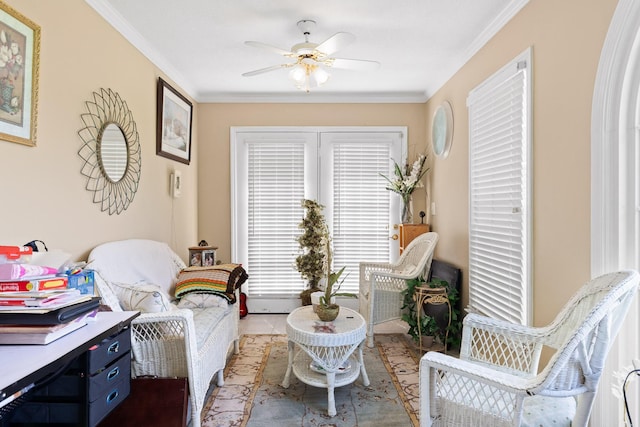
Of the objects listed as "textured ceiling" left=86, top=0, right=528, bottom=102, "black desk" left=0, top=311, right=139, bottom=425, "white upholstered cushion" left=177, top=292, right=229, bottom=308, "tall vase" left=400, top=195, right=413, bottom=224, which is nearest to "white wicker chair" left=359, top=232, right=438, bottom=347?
"tall vase" left=400, top=195, right=413, bottom=224

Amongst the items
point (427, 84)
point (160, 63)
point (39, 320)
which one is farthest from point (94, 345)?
point (427, 84)

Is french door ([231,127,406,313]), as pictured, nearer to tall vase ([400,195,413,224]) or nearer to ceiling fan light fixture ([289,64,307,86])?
tall vase ([400,195,413,224])

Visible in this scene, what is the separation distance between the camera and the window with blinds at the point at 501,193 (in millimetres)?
2322

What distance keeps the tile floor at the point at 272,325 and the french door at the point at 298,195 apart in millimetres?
192

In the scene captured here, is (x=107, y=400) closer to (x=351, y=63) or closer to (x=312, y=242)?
(x=351, y=63)

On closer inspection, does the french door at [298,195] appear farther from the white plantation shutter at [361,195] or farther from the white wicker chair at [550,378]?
the white wicker chair at [550,378]

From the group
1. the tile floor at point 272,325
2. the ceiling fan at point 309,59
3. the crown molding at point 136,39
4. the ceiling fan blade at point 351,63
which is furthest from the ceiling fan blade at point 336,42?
the tile floor at point 272,325

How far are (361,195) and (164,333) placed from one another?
292 cm

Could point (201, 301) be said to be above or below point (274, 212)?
below

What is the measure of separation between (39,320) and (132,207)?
172 cm

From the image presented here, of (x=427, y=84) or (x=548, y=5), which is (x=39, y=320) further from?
(x=427, y=84)

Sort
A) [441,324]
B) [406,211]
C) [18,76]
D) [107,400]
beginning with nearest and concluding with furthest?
[107,400] → [18,76] → [441,324] → [406,211]

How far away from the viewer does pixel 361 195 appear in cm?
454

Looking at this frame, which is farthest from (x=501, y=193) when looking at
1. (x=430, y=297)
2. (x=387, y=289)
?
(x=387, y=289)
